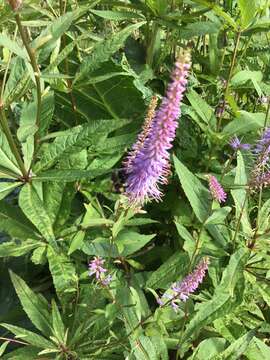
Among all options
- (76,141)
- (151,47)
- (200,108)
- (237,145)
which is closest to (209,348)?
(237,145)

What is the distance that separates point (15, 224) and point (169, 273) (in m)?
0.75

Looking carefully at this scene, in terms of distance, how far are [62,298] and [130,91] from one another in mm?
1215

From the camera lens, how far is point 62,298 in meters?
2.52

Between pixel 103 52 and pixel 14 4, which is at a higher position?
pixel 14 4

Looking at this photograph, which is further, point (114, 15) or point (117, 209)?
point (114, 15)

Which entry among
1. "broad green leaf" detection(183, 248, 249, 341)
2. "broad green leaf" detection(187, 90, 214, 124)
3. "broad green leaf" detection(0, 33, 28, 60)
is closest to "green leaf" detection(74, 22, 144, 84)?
"broad green leaf" detection(187, 90, 214, 124)

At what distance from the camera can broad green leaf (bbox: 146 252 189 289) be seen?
244 centimetres

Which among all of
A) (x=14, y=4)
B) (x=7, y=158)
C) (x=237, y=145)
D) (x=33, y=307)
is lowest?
(x=33, y=307)

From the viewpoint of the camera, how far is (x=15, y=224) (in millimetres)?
2557

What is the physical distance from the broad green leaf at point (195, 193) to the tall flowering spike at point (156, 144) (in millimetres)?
495

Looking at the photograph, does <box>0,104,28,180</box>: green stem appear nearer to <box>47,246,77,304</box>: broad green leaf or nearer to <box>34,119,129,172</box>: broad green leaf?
<box>34,119,129,172</box>: broad green leaf

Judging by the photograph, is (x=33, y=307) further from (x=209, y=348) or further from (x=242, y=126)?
(x=242, y=126)

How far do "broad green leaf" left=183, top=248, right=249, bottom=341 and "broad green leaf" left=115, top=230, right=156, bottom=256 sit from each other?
14.4 inches

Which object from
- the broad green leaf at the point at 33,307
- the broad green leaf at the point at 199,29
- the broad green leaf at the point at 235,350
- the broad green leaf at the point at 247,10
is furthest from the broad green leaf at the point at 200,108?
the broad green leaf at the point at 33,307
